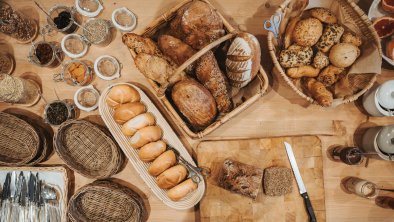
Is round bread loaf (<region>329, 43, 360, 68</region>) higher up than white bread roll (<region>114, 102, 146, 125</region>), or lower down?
higher up

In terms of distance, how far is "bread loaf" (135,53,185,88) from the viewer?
1.32 m

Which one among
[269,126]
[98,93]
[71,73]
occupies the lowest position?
[269,126]

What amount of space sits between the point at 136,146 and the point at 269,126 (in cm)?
62

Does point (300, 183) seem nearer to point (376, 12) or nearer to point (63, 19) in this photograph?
point (376, 12)

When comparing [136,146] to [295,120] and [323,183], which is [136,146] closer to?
[295,120]

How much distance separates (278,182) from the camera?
1402mm

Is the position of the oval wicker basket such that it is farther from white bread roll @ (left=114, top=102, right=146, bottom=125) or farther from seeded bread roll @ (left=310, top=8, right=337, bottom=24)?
seeded bread roll @ (left=310, top=8, right=337, bottom=24)

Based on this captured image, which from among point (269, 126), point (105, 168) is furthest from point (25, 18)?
point (269, 126)

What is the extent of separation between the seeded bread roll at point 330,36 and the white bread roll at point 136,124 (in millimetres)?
811

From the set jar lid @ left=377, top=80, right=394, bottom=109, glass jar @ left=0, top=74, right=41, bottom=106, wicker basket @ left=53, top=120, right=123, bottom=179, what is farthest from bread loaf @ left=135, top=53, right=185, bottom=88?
jar lid @ left=377, top=80, right=394, bottom=109

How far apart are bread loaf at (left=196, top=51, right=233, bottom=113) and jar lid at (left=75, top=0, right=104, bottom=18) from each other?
2.04ft

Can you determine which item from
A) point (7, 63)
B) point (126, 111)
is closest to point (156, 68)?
point (126, 111)

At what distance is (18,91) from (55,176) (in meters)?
0.42

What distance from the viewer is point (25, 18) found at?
1568mm
